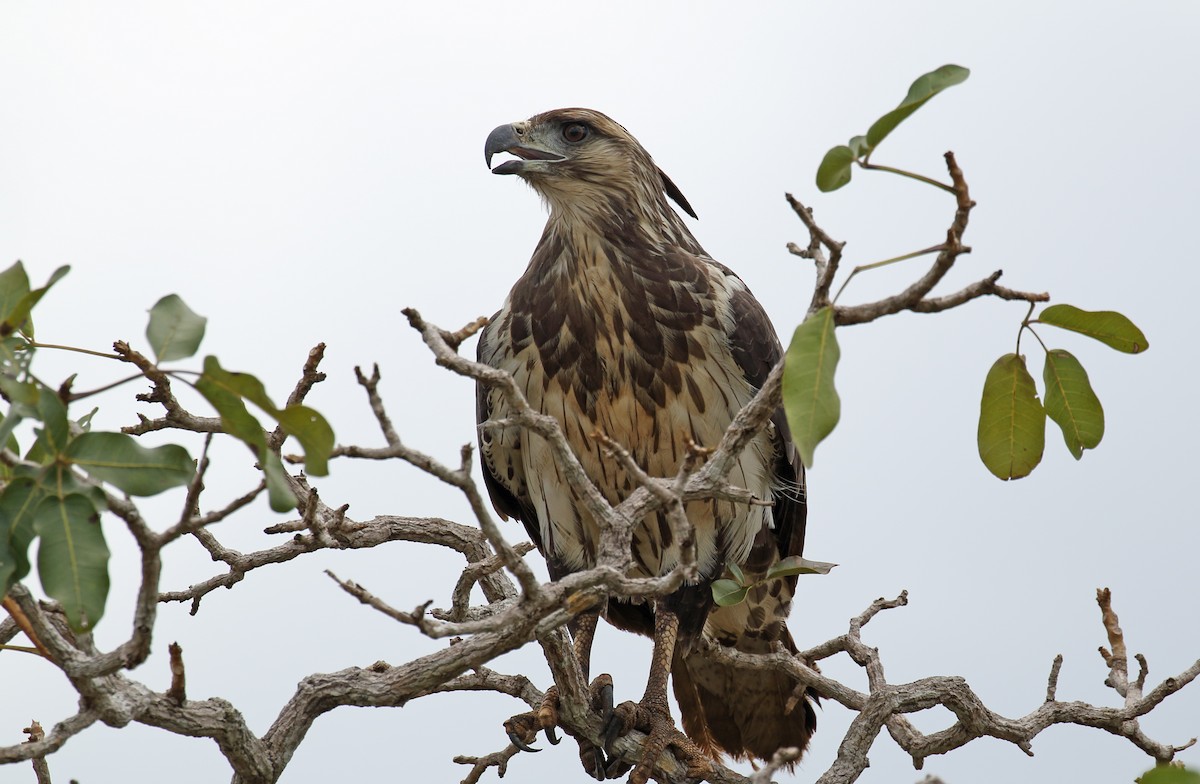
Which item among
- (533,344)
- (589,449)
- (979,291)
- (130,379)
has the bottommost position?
(130,379)

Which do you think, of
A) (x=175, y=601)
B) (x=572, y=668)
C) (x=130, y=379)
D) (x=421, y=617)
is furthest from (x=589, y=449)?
(x=130, y=379)

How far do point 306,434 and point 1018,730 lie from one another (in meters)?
2.95

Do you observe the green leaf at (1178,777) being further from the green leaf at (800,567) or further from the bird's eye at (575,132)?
the bird's eye at (575,132)

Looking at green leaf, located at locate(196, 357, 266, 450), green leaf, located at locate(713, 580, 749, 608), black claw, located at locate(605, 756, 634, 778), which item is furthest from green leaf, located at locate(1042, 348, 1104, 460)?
black claw, located at locate(605, 756, 634, 778)

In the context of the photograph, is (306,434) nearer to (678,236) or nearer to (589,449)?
(589,449)

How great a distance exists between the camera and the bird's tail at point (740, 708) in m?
5.19

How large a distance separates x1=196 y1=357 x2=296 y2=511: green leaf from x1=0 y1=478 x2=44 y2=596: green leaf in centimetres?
34

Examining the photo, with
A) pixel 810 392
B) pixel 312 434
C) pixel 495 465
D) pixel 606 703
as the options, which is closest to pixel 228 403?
pixel 312 434

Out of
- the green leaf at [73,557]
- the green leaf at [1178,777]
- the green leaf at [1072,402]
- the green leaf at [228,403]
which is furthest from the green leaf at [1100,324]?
the green leaf at [73,557]

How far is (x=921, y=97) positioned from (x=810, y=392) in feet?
1.86

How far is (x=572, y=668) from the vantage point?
4.04 meters

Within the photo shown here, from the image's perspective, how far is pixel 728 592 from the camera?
3492 millimetres

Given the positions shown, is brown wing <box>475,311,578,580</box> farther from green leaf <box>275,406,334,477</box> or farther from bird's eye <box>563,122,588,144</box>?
green leaf <box>275,406,334,477</box>

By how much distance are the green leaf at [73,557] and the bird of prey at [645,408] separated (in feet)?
7.02
